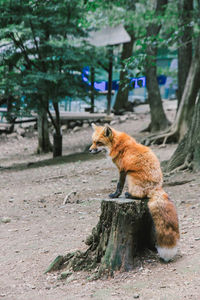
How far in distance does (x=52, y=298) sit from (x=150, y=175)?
1.67 metres

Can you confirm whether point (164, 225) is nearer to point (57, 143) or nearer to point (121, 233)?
point (121, 233)

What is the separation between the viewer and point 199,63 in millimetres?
11781

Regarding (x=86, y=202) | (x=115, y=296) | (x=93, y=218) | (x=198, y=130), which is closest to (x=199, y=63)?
(x=198, y=130)

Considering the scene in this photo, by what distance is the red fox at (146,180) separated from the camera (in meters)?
4.43

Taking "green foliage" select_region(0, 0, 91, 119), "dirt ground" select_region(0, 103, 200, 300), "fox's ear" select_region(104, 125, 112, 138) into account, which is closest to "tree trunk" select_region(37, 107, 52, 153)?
"green foliage" select_region(0, 0, 91, 119)

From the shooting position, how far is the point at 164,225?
4414 millimetres

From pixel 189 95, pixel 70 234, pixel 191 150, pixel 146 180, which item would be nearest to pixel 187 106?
pixel 189 95

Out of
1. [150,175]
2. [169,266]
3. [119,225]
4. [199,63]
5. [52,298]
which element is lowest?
[52,298]

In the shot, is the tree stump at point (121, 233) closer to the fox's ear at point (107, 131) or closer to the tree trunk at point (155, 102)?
the fox's ear at point (107, 131)

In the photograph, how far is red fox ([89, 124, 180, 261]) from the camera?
174 inches

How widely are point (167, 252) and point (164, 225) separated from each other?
0.30m

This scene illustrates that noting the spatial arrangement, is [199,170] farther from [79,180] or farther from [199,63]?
[199,63]

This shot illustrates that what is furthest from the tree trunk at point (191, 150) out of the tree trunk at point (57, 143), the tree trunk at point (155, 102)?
the tree trunk at point (155, 102)

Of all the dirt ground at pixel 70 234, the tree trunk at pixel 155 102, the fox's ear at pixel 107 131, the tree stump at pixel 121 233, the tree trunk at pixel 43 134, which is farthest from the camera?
the tree trunk at pixel 43 134
